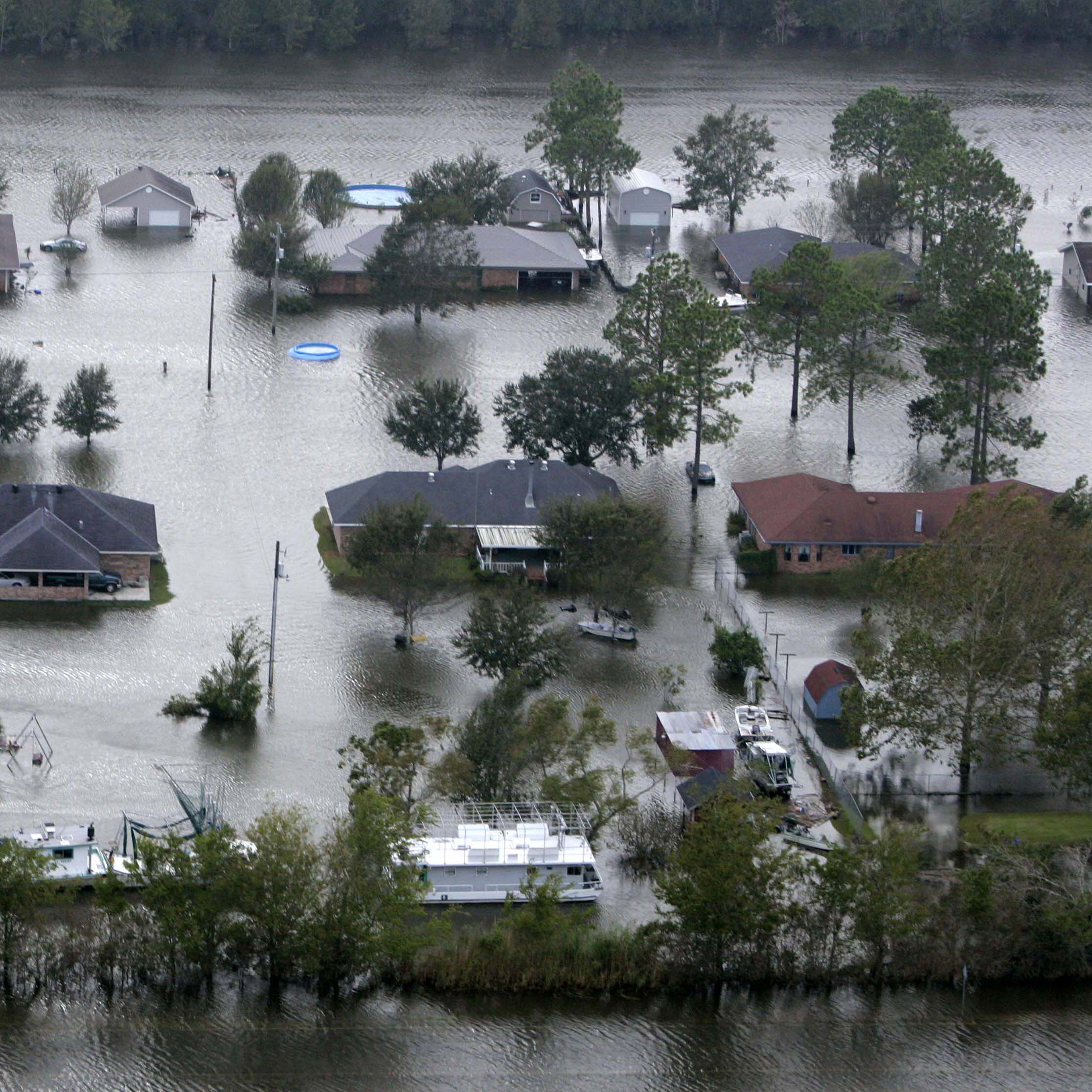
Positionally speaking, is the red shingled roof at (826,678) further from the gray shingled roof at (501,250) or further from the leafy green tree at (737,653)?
the gray shingled roof at (501,250)

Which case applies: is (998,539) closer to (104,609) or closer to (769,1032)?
(769,1032)

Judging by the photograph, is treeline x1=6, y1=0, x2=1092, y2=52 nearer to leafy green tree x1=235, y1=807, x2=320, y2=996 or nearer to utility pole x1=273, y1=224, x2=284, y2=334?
utility pole x1=273, y1=224, x2=284, y2=334

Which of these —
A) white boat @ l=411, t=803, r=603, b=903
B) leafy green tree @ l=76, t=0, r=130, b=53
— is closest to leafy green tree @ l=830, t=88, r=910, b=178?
leafy green tree @ l=76, t=0, r=130, b=53

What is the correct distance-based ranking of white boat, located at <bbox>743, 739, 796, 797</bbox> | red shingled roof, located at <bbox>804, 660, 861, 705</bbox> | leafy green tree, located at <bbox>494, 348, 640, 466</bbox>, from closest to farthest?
1. white boat, located at <bbox>743, 739, 796, 797</bbox>
2. red shingled roof, located at <bbox>804, 660, 861, 705</bbox>
3. leafy green tree, located at <bbox>494, 348, 640, 466</bbox>

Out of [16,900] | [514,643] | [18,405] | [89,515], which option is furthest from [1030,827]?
[18,405]

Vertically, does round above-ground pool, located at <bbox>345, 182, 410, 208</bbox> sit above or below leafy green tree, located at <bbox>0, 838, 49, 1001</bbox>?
above

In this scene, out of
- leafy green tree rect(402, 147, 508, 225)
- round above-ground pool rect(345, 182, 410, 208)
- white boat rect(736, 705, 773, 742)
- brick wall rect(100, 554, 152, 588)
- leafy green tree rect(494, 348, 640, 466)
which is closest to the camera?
white boat rect(736, 705, 773, 742)

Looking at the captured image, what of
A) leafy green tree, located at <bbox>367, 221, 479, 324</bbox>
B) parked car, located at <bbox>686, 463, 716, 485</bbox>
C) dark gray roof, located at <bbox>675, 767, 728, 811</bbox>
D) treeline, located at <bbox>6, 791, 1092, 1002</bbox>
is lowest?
treeline, located at <bbox>6, 791, 1092, 1002</bbox>
